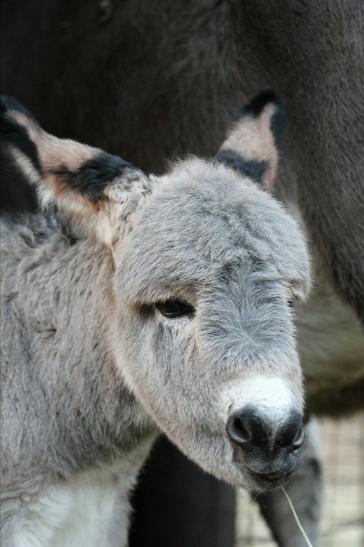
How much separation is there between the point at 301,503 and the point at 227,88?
9.25 ft

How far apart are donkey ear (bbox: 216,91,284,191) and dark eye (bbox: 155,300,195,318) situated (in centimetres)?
76

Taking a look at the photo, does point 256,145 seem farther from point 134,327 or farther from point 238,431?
point 238,431

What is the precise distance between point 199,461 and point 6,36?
3688mm

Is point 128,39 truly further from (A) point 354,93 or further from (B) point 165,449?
(B) point 165,449

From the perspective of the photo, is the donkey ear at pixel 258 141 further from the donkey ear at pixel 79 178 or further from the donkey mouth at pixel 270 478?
the donkey mouth at pixel 270 478

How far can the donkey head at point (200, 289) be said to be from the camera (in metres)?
4.04

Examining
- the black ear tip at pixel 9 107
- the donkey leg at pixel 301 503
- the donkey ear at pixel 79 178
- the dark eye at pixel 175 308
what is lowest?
the donkey leg at pixel 301 503

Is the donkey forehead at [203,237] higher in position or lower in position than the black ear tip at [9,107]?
lower

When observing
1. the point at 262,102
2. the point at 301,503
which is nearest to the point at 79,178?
the point at 262,102

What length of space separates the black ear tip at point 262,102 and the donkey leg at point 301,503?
258 cm

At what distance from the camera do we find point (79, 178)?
15.1 ft

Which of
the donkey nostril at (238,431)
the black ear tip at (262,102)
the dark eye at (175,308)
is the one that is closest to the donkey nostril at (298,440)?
the donkey nostril at (238,431)

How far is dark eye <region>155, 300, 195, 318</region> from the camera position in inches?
168

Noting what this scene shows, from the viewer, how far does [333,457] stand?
478 inches
